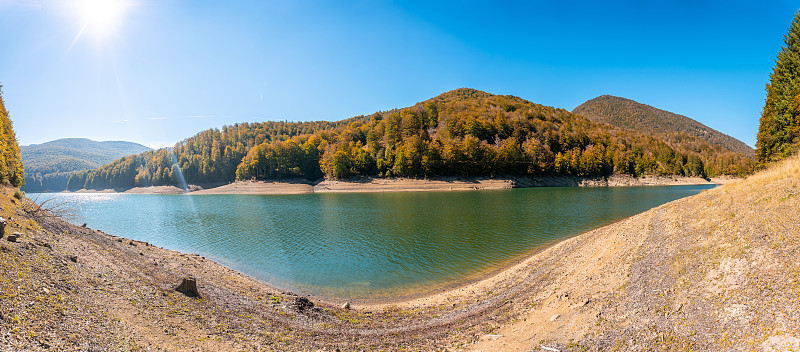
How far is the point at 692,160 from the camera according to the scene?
413 feet

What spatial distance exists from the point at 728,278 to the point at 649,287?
161 cm

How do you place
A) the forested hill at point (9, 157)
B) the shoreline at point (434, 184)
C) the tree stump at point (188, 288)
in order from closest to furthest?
the tree stump at point (188, 288) → the forested hill at point (9, 157) → the shoreline at point (434, 184)

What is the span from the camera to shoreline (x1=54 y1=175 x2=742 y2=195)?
85.4m

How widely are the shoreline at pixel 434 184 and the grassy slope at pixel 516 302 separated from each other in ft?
232

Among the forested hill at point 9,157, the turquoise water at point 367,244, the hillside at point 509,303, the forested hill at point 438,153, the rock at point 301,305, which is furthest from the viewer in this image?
the forested hill at point 438,153

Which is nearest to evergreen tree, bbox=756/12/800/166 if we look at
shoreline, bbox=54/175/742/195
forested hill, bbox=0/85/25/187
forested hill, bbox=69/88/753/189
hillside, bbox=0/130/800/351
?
hillside, bbox=0/130/800/351

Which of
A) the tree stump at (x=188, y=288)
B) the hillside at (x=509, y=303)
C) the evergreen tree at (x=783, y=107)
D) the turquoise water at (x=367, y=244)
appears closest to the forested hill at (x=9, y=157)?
the turquoise water at (x=367, y=244)

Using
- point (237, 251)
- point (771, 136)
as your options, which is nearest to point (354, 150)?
point (237, 251)

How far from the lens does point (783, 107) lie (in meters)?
25.3

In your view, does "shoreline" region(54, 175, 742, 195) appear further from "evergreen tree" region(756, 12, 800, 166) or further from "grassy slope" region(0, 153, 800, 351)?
"grassy slope" region(0, 153, 800, 351)

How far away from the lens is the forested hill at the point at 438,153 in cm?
9562

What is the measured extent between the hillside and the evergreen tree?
62.2 feet

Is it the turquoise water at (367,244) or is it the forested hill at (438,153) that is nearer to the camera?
the turquoise water at (367,244)

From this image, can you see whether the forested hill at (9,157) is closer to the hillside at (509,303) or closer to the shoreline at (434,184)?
the hillside at (509,303)
